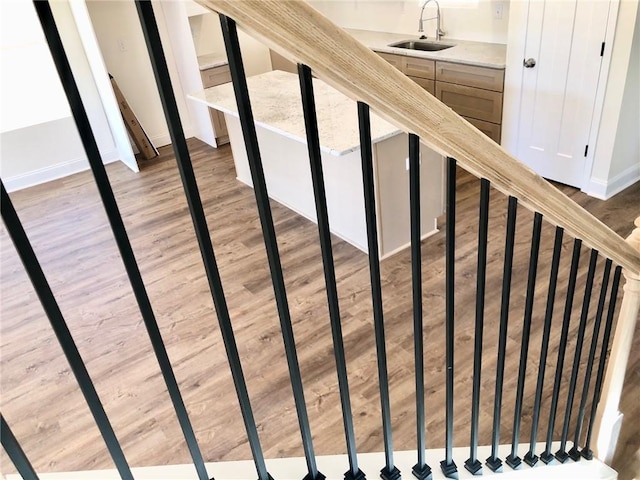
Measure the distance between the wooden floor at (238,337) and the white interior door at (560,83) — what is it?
375mm

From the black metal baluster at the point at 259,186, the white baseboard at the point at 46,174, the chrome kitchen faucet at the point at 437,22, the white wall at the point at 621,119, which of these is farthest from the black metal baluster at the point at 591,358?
the white baseboard at the point at 46,174

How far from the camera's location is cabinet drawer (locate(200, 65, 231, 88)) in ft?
16.8

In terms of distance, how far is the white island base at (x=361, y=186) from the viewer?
10.2 feet

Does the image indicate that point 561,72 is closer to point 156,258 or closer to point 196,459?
point 156,258

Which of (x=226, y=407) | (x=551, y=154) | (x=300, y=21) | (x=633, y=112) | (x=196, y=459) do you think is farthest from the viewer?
(x=551, y=154)

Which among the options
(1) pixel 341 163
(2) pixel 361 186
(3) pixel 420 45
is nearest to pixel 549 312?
(2) pixel 361 186

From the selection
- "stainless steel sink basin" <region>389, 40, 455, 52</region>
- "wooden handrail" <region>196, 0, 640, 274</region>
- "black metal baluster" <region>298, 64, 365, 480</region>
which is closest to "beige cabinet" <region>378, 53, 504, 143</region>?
"stainless steel sink basin" <region>389, 40, 455, 52</region>

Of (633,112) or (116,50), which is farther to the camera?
(116,50)

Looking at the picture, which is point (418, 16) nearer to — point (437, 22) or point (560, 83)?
point (437, 22)

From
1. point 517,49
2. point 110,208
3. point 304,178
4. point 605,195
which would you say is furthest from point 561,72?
point 110,208

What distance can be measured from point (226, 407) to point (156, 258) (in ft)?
5.07

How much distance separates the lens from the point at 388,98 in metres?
0.67

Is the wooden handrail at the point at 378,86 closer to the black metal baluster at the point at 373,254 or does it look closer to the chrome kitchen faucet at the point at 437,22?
the black metal baluster at the point at 373,254

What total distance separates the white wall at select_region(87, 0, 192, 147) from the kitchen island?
153 cm
